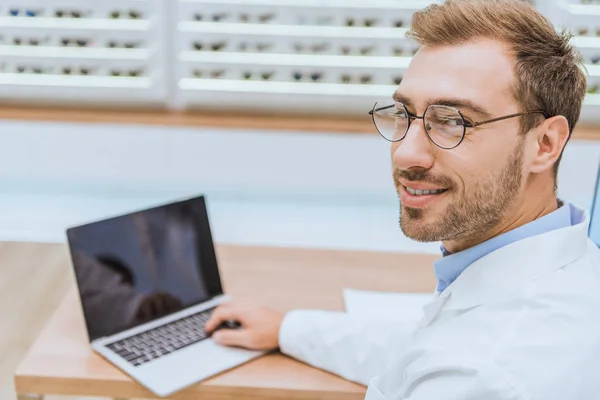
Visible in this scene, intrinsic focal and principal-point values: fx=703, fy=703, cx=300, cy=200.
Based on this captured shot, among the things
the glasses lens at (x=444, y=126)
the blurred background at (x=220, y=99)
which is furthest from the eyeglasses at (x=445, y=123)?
the blurred background at (x=220, y=99)

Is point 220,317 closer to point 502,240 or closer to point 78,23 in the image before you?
point 502,240

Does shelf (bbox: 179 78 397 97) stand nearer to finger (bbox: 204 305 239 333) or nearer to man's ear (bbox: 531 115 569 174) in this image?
finger (bbox: 204 305 239 333)

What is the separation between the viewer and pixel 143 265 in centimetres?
123

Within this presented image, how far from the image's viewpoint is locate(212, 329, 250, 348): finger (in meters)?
1.16

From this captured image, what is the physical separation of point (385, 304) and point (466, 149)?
500 mm

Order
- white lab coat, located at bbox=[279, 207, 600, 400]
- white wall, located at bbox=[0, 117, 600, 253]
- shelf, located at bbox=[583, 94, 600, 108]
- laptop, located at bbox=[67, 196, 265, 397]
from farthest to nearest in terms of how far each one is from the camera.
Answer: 1. white wall, located at bbox=[0, 117, 600, 253]
2. shelf, located at bbox=[583, 94, 600, 108]
3. laptop, located at bbox=[67, 196, 265, 397]
4. white lab coat, located at bbox=[279, 207, 600, 400]

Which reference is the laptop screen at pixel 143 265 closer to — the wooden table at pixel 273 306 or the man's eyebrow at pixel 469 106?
the wooden table at pixel 273 306

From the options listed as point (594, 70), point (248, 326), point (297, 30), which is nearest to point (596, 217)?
point (248, 326)

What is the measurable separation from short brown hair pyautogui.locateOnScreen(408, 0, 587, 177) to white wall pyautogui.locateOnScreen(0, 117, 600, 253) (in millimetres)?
1691

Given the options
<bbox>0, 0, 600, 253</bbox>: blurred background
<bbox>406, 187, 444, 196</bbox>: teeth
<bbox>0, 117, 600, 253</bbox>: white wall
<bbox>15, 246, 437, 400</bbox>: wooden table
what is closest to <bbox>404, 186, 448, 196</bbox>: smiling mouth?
<bbox>406, 187, 444, 196</bbox>: teeth

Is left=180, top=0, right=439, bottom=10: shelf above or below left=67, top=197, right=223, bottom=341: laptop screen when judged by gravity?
above

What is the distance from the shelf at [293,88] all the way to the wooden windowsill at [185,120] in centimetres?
10

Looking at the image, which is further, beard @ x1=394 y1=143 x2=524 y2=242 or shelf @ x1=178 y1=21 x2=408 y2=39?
shelf @ x1=178 y1=21 x2=408 y2=39

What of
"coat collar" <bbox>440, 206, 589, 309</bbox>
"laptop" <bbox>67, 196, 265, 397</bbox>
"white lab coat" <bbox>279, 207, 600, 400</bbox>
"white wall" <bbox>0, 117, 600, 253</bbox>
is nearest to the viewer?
"white lab coat" <bbox>279, 207, 600, 400</bbox>
